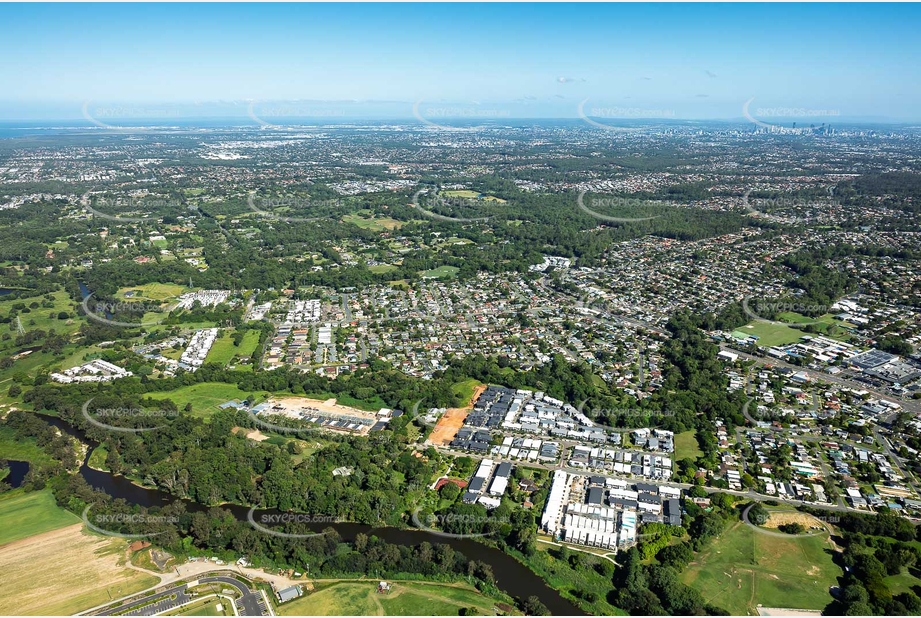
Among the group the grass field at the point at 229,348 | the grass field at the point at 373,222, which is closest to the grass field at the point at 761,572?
the grass field at the point at 229,348

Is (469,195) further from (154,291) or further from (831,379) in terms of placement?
(831,379)

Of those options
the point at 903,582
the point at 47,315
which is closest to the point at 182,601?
the point at 903,582

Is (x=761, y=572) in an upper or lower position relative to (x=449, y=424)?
lower

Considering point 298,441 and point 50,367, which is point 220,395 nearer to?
point 298,441

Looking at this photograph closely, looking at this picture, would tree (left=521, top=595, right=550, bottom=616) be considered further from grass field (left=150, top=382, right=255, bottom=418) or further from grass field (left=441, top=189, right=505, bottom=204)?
grass field (left=441, top=189, right=505, bottom=204)

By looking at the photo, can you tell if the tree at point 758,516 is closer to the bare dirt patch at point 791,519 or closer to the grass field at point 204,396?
the bare dirt patch at point 791,519

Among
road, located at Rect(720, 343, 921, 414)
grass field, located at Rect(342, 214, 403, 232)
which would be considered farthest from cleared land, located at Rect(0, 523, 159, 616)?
grass field, located at Rect(342, 214, 403, 232)
